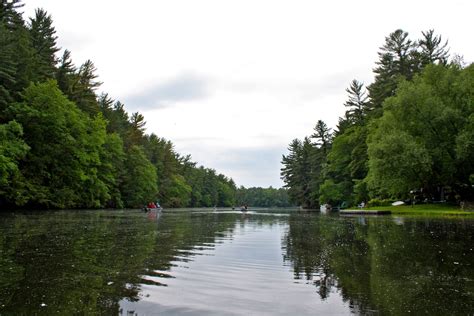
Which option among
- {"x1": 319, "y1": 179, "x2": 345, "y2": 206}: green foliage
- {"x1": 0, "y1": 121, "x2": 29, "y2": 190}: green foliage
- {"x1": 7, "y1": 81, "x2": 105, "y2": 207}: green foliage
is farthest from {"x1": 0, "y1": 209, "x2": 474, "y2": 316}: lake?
{"x1": 319, "y1": 179, "x2": 345, "y2": 206}: green foliage

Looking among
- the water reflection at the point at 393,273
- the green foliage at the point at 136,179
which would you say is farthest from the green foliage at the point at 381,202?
the water reflection at the point at 393,273

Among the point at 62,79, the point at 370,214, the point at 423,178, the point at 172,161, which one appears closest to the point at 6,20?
the point at 62,79

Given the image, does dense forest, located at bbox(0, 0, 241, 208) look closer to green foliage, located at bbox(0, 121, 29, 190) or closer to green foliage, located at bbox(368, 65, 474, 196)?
green foliage, located at bbox(0, 121, 29, 190)

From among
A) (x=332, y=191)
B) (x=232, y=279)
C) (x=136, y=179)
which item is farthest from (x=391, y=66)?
(x=232, y=279)

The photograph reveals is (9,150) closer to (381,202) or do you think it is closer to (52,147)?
(52,147)

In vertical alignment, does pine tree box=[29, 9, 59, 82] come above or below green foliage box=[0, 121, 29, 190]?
above

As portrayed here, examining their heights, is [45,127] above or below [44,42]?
below

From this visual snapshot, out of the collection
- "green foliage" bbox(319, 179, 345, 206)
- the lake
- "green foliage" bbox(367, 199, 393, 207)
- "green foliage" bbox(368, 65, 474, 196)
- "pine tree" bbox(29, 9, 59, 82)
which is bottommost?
the lake

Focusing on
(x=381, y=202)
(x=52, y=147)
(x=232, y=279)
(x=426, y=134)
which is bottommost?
(x=232, y=279)

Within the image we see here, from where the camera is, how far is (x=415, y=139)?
1880 inches

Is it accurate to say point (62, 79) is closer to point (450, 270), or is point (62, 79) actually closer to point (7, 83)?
point (7, 83)

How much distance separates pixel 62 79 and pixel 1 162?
31.1 meters

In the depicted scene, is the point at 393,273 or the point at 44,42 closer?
the point at 393,273

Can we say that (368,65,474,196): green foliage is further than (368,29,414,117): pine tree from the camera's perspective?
No
